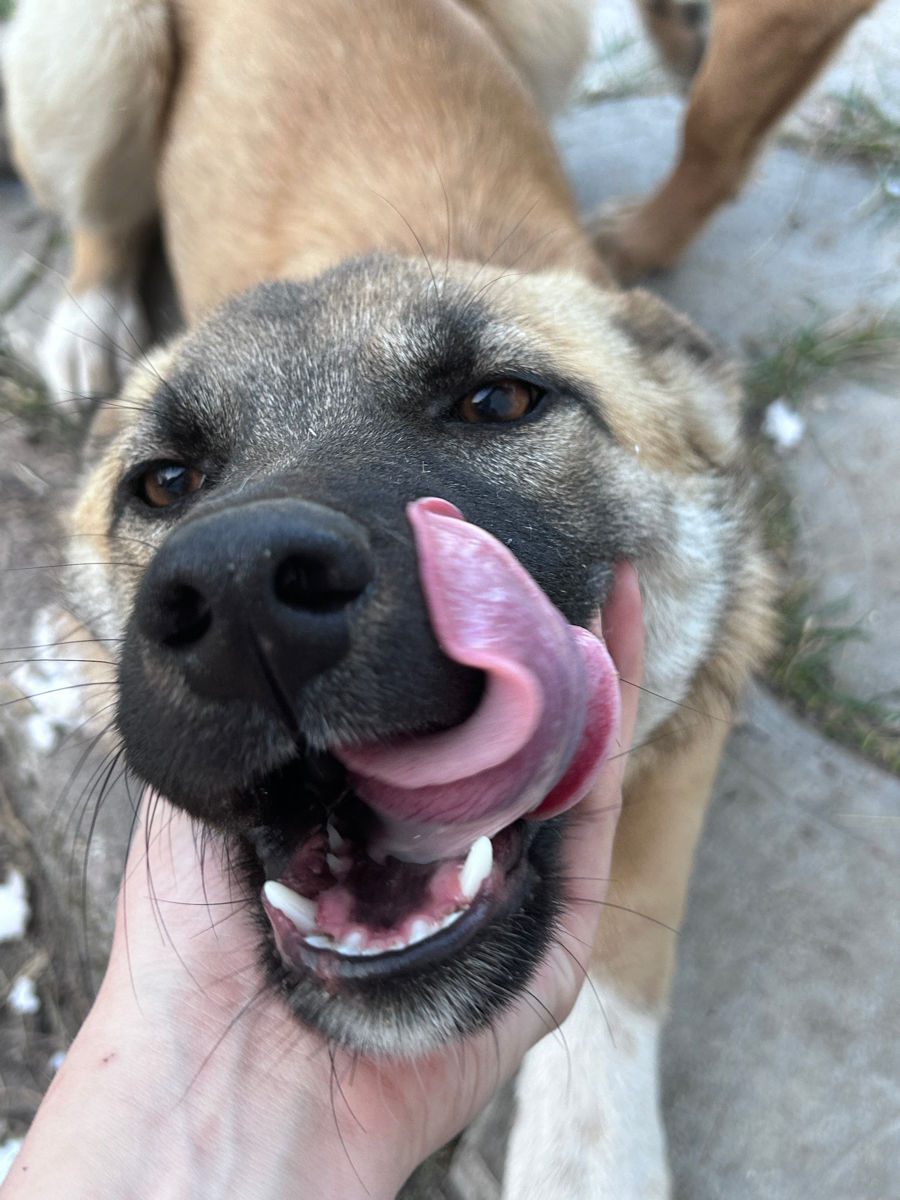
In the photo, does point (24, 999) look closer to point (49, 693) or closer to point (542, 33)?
point (49, 693)

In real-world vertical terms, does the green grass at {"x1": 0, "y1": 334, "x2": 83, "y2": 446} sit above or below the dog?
below

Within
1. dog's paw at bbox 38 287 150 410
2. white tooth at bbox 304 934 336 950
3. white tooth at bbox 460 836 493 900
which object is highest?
white tooth at bbox 460 836 493 900

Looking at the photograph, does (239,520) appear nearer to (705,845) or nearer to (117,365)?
(705,845)

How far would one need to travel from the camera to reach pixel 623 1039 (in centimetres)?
201

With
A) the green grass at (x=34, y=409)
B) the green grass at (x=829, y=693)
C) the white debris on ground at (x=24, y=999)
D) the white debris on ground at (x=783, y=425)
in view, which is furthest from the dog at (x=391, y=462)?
the white debris on ground at (x=24, y=999)

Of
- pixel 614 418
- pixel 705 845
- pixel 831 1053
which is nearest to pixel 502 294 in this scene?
pixel 614 418

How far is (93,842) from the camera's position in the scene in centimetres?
257

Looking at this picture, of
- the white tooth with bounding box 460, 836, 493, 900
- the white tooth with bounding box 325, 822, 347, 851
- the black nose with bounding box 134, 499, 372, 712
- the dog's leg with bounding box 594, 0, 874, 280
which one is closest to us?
the black nose with bounding box 134, 499, 372, 712

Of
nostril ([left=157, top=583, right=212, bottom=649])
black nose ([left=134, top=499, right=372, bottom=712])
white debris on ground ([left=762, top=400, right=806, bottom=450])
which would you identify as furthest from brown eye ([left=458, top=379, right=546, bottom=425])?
white debris on ground ([left=762, top=400, right=806, bottom=450])

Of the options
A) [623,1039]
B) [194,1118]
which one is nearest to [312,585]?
[194,1118]

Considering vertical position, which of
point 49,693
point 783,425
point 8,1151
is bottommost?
point 8,1151

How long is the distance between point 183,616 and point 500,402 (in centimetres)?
85

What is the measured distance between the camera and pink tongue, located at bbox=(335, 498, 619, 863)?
104 centimetres

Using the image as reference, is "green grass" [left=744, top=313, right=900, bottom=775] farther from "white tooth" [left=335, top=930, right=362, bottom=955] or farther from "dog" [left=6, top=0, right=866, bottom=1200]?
"white tooth" [left=335, top=930, right=362, bottom=955]
